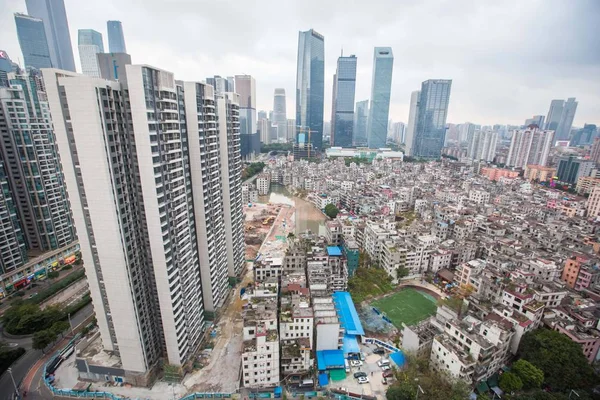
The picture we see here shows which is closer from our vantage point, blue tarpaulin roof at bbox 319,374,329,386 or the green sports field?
blue tarpaulin roof at bbox 319,374,329,386

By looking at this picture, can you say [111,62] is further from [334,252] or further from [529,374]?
[529,374]

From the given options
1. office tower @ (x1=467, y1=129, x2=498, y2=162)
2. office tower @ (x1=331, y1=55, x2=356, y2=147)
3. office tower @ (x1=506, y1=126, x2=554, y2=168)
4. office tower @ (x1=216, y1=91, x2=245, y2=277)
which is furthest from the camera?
office tower @ (x1=331, y1=55, x2=356, y2=147)

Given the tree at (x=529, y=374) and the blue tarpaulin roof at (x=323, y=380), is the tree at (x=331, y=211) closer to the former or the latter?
the blue tarpaulin roof at (x=323, y=380)

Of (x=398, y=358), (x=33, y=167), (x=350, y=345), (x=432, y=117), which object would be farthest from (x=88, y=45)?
(x=398, y=358)

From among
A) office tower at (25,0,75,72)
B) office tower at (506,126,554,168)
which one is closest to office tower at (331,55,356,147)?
office tower at (506,126,554,168)

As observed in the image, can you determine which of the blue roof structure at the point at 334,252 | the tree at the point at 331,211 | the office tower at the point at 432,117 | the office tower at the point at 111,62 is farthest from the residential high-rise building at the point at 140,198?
the office tower at the point at 432,117

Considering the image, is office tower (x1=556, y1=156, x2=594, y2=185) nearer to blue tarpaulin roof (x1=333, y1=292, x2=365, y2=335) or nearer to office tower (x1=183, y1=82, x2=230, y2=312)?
blue tarpaulin roof (x1=333, y1=292, x2=365, y2=335)
